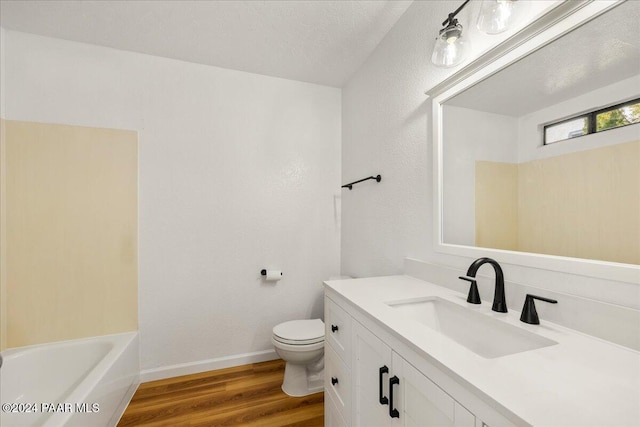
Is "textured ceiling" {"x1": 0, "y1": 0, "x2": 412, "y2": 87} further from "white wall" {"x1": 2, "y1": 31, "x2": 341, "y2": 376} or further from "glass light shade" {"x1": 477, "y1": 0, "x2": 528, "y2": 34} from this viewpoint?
"glass light shade" {"x1": 477, "y1": 0, "x2": 528, "y2": 34}

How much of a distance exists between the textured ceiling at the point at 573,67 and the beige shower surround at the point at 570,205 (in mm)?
214

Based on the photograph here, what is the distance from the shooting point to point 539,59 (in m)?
0.91

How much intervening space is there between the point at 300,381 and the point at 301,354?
26 centimetres

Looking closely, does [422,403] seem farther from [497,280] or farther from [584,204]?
[584,204]

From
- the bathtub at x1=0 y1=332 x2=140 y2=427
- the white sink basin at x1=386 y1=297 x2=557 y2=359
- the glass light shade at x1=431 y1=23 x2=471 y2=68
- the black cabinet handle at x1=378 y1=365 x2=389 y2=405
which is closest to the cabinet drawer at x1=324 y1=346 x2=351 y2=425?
the black cabinet handle at x1=378 y1=365 x2=389 y2=405

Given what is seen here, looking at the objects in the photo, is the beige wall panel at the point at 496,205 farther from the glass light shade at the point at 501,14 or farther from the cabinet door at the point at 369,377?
the cabinet door at the point at 369,377

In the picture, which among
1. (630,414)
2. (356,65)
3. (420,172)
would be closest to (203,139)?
(356,65)

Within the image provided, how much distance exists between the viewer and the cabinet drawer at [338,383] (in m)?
1.12

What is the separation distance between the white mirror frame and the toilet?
103cm

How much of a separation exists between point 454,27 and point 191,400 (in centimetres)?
257

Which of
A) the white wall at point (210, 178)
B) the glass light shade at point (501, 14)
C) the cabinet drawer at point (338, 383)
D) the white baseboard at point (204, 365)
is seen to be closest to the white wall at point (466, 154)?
the glass light shade at point (501, 14)

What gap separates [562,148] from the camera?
85cm

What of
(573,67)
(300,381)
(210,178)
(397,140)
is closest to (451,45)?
(573,67)

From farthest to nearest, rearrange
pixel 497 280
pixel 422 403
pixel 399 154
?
pixel 399 154, pixel 497 280, pixel 422 403
